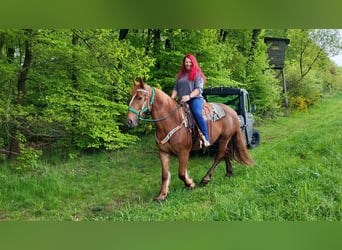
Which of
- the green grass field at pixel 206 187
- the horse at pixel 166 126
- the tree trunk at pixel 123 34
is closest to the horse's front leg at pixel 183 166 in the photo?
the horse at pixel 166 126

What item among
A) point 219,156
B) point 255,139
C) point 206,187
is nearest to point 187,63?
point 219,156

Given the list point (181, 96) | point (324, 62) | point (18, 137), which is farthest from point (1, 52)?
point (324, 62)

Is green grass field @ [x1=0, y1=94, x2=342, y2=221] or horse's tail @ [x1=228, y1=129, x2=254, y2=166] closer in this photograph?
green grass field @ [x1=0, y1=94, x2=342, y2=221]

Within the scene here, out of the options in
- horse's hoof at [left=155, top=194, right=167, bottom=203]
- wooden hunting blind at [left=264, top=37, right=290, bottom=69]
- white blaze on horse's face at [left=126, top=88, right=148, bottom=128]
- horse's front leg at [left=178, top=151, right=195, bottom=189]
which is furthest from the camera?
wooden hunting blind at [left=264, top=37, right=290, bottom=69]

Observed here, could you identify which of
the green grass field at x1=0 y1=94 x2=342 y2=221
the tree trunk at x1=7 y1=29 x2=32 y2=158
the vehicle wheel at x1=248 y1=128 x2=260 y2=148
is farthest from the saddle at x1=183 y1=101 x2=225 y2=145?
the tree trunk at x1=7 y1=29 x2=32 y2=158

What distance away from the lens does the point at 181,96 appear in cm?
405

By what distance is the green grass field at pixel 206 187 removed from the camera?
2969mm

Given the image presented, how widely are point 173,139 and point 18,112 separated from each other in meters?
2.42

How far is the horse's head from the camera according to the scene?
3.55 meters

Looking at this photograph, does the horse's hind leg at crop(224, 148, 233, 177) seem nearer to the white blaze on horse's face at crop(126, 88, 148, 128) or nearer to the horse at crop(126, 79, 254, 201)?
the horse at crop(126, 79, 254, 201)

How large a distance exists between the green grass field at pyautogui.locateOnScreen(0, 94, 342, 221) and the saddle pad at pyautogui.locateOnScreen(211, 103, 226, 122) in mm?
781

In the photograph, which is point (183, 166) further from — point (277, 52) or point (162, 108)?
point (277, 52)

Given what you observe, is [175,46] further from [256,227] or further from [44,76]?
[256,227]

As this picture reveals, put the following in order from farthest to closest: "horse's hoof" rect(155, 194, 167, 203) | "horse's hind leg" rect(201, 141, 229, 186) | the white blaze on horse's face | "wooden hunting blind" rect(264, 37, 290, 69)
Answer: "wooden hunting blind" rect(264, 37, 290, 69)
"horse's hind leg" rect(201, 141, 229, 186)
"horse's hoof" rect(155, 194, 167, 203)
the white blaze on horse's face
